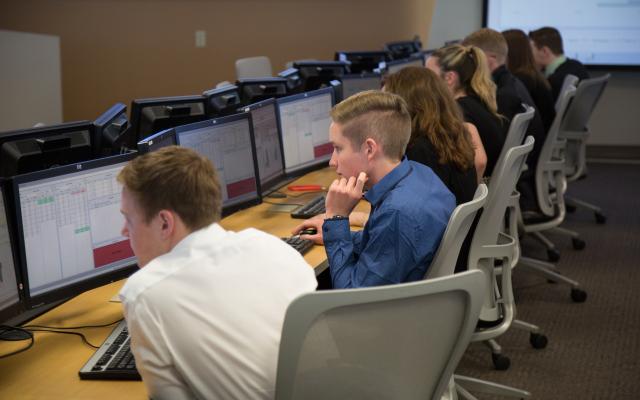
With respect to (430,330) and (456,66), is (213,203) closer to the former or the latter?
(430,330)

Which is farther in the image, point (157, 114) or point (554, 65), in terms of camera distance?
point (554, 65)

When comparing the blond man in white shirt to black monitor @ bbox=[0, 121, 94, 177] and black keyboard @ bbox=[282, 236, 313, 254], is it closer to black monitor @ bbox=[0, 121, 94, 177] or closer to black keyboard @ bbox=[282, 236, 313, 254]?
black monitor @ bbox=[0, 121, 94, 177]

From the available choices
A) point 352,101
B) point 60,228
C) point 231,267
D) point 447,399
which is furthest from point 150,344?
point 352,101

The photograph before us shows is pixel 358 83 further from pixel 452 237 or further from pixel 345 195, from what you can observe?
Answer: pixel 452 237

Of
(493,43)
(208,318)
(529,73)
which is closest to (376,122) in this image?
(208,318)

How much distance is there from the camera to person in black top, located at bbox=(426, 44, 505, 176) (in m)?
3.91

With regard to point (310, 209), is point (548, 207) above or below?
below

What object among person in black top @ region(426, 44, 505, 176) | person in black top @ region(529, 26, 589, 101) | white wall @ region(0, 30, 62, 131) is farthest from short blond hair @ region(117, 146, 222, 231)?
person in black top @ region(529, 26, 589, 101)

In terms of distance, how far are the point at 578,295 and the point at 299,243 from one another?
2189mm

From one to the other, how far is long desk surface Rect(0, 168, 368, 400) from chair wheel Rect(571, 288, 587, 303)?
7.33ft

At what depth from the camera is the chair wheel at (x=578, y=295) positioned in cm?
442

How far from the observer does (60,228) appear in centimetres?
211

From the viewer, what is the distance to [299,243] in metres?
2.81

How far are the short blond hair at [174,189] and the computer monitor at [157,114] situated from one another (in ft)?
4.71
